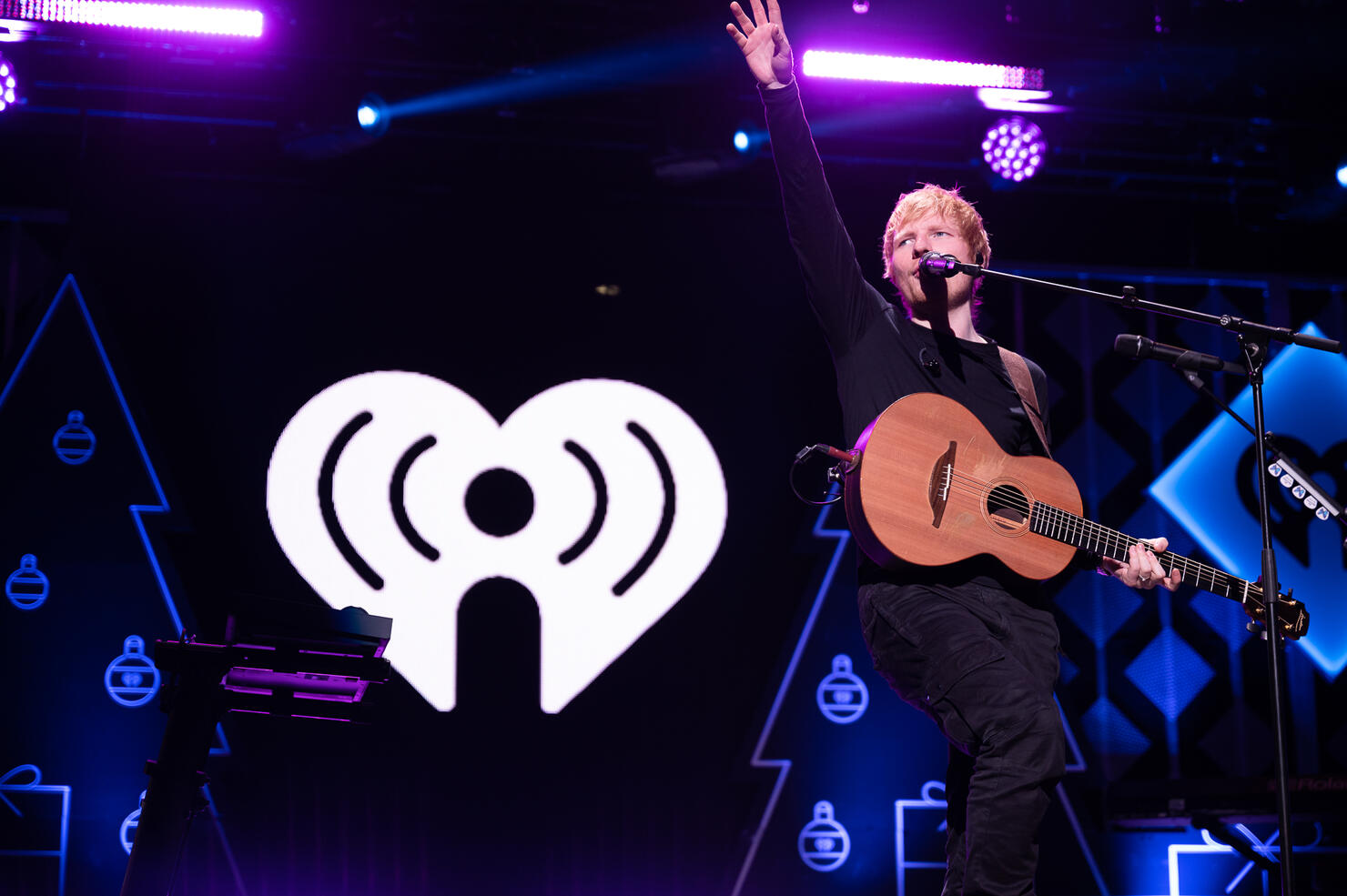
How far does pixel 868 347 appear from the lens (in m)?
3.08

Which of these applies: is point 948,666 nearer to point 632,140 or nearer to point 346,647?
point 346,647

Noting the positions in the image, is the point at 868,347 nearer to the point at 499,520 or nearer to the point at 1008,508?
the point at 1008,508

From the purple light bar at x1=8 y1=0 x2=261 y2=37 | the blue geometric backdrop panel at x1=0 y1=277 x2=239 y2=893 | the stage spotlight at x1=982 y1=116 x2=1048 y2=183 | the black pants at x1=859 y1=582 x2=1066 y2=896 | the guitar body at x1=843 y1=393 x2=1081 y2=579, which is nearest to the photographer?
the black pants at x1=859 y1=582 x2=1066 y2=896

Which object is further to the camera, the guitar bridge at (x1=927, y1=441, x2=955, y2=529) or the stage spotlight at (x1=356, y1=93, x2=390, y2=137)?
the stage spotlight at (x1=356, y1=93, x2=390, y2=137)

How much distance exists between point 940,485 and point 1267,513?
0.78 metres

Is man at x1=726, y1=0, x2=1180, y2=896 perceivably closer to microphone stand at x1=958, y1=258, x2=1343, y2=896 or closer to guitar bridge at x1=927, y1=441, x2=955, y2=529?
guitar bridge at x1=927, y1=441, x2=955, y2=529

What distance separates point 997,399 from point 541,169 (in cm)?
316

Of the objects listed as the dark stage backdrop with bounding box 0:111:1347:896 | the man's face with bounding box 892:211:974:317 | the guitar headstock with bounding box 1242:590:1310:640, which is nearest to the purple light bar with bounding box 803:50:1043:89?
the dark stage backdrop with bounding box 0:111:1347:896

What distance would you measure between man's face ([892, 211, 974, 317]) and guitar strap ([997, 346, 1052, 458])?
9.4 inches

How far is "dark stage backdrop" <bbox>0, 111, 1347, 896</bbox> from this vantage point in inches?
196

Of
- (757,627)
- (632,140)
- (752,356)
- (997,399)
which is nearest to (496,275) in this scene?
(632,140)

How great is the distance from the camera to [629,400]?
5457 millimetres

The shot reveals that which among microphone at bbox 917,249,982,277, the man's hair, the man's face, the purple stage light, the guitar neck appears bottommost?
the guitar neck

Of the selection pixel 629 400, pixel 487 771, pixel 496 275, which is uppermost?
pixel 496 275
